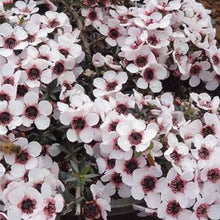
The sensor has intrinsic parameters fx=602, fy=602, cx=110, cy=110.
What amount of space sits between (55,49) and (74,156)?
31cm

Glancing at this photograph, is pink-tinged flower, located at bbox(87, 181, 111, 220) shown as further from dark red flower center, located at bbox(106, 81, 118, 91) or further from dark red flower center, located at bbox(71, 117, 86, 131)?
dark red flower center, located at bbox(106, 81, 118, 91)

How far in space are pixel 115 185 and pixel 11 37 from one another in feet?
1.67

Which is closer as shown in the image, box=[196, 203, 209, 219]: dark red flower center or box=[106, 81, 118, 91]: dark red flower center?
box=[196, 203, 209, 219]: dark red flower center

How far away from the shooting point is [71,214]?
4.84ft

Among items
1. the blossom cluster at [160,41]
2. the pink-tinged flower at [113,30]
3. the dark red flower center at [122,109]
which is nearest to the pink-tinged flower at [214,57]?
the blossom cluster at [160,41]

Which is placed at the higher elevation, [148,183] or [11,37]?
[11,37]

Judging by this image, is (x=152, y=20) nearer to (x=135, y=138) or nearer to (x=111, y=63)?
(x=111, y=63)

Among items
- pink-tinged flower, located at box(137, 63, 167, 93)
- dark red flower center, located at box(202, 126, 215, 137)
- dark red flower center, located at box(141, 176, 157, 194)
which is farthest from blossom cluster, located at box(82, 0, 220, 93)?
dark red flower center, located at box(141, 176, 157, 194)

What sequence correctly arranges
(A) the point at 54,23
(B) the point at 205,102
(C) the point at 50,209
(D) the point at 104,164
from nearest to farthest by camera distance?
(C) the point at 50,209
(D) the point at 104,164
(B) the point at 205,102
(A) the point at 54,23

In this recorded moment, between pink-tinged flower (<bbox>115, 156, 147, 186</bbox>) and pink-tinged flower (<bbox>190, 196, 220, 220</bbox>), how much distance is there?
0.53ft

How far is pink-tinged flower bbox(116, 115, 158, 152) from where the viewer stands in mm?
1410

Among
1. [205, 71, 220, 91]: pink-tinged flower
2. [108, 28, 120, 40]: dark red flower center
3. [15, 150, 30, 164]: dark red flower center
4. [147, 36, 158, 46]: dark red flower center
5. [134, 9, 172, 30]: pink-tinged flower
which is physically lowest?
[205, 71, 220, 91]: pink-tinged flower

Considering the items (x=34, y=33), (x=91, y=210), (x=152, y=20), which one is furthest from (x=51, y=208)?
(x=152, y=20)

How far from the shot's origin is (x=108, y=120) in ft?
4.76
